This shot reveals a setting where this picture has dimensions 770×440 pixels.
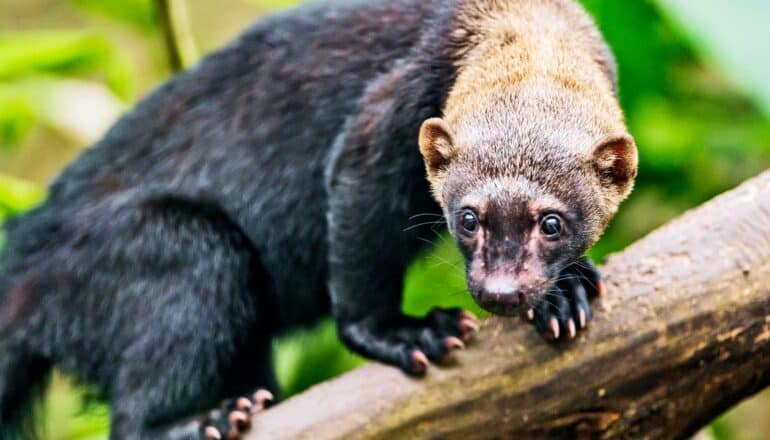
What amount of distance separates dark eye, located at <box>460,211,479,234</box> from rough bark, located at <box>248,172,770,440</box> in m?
0.44

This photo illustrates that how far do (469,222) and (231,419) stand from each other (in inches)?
42.2

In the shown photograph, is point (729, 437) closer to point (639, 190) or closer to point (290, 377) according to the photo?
point (639, 190)

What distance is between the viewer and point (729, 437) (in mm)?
5180

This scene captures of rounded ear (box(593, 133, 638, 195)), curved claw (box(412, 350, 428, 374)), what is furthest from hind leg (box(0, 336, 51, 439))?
rounded ear (box(593, 133, 638, 195))

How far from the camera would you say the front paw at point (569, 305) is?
3061mm

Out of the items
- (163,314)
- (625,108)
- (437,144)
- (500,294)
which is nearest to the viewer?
(500,294)

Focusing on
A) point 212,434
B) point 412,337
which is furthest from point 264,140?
point 212,434

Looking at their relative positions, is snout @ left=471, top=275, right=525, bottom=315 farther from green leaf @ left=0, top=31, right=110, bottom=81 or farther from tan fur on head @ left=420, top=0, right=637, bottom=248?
green leaf @ left=0, top=31, right=110, bottom=81

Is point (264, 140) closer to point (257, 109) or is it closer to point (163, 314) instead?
point (257, 109)

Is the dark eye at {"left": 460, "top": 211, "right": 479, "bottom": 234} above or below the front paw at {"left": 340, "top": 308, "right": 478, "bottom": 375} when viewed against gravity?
above

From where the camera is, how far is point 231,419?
10.9 feet

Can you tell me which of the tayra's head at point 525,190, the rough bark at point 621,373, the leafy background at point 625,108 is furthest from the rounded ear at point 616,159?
the leafy background at point 625,108

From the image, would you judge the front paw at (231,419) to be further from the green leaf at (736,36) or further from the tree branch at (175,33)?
the tree branch at (175,33)

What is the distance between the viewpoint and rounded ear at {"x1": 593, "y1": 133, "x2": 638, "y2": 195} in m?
2.93
